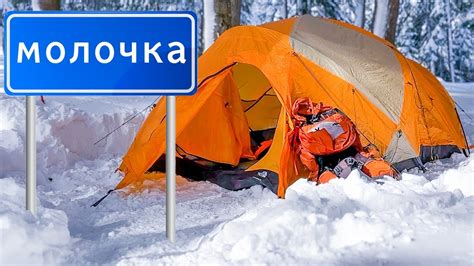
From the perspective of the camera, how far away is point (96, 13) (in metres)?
3.97

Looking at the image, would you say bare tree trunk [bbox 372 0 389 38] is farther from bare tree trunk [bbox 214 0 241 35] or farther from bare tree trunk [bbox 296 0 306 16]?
bare tree trunk [bbox 296 0 306 16]

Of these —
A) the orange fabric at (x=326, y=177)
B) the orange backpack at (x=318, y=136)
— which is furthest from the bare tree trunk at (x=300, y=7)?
the orange fabric at (x=326, y=177)

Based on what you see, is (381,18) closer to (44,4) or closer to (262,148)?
(44,4)

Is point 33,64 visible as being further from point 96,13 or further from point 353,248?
point 353,248

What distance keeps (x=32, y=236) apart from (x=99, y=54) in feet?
3.83

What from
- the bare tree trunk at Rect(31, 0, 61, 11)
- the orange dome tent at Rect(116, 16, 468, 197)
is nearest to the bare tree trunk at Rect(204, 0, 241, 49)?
the orange dome tent at Rect(116, 16, 468, 197)

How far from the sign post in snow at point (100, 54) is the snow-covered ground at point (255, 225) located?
34.8 inches

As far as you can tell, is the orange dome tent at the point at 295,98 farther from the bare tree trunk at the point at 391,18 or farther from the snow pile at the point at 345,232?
the bare tree trunk at the point at 391,18

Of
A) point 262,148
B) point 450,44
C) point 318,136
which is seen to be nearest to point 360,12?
point 450,44

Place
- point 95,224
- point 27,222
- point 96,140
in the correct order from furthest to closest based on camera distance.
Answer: point 96,140
point 95,224
point 27,222

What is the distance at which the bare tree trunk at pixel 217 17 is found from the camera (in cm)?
1040

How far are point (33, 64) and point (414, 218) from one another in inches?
102

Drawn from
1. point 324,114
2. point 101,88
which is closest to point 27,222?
point 101,88

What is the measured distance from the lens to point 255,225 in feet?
12.9
